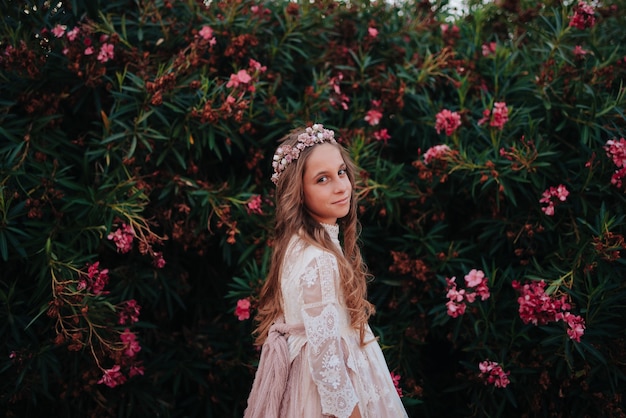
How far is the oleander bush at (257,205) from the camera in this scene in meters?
2.92

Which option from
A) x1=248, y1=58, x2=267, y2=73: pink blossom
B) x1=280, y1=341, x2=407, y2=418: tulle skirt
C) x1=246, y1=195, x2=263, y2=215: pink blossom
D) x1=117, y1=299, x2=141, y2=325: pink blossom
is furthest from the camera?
x1=248, y1=58, x2=267, y2=73: pink blossom

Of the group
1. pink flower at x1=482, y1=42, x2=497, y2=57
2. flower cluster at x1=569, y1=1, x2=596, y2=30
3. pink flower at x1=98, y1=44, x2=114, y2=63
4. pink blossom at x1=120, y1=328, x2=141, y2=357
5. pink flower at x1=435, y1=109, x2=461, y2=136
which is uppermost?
flower cluster at x1=569, y1=1, x2=596, y2=30

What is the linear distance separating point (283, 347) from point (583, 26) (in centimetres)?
244

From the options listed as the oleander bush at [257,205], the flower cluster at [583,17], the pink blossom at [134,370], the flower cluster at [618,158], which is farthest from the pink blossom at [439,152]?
the pink blossom at [134,370]

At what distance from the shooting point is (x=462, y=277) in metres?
3.26

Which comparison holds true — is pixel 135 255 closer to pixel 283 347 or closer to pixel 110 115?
pixel 110 115

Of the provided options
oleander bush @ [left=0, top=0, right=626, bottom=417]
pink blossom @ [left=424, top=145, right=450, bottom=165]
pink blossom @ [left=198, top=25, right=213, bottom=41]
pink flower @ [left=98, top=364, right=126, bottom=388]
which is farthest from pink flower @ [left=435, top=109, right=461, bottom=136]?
pink flower @ [left=98, top=364, right=126, bottom=388]

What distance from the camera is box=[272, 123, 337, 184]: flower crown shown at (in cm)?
239

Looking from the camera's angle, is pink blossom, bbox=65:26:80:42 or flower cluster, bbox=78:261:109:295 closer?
flower cluster, bbox=78:261:109:295

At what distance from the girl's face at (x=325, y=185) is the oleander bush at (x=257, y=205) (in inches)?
31.9

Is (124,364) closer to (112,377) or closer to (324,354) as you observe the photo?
(112,377)

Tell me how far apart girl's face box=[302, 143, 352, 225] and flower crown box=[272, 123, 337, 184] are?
38 mm

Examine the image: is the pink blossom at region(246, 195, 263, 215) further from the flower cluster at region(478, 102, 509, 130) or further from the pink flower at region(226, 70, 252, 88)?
the flower cluster at region(478, 102, 509, 130)

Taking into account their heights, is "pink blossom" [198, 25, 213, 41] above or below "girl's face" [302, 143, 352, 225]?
above
